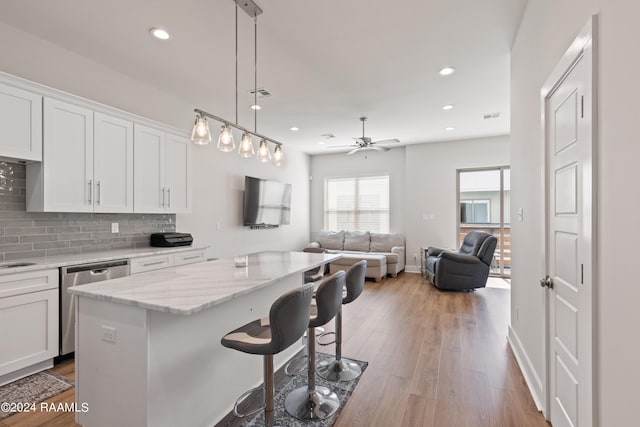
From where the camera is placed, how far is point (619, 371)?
1.08m

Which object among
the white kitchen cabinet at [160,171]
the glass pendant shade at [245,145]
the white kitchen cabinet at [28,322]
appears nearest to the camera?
the white kitchen cabinet at [28,322]

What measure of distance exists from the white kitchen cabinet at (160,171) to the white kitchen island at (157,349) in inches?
75.3

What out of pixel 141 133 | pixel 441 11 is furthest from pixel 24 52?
pixel 441 11

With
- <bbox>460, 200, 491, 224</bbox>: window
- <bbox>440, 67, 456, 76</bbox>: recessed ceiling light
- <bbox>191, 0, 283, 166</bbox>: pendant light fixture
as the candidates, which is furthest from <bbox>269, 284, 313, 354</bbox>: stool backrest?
<bbox>460, 200, 491, 224</bbox>: window

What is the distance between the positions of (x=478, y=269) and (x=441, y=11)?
4138mm

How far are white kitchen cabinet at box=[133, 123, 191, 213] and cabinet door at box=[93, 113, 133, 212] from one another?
0.09m

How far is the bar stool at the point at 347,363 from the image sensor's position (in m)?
2.42

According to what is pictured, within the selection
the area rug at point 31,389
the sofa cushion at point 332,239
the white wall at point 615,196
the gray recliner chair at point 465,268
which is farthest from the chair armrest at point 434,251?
the area rug at point 31,389

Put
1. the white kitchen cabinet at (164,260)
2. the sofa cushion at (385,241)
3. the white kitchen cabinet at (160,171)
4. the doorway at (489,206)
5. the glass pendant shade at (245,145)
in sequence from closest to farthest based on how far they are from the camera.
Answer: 1. the glass pendant shade at (245,145)
2. the white kitchen cabinet at (164,260)
3. the white kitchen cabinet at (160,171)
4. the doorway at (489,206)
5. the sofa cushion at (385,241)

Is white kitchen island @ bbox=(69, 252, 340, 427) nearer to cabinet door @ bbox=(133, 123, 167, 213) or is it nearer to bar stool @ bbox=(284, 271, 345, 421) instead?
bar stool @ bbox=(284, 271, 345, 421)

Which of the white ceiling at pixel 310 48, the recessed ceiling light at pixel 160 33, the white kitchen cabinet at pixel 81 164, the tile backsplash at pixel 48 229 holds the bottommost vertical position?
the tile backsplash at pixel 48 229

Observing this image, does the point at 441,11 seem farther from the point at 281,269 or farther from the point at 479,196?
the point at 479,196

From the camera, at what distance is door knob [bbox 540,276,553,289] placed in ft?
6.24

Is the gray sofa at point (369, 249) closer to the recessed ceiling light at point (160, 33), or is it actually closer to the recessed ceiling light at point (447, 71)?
the recessed ceiling light at point (447, 71)
